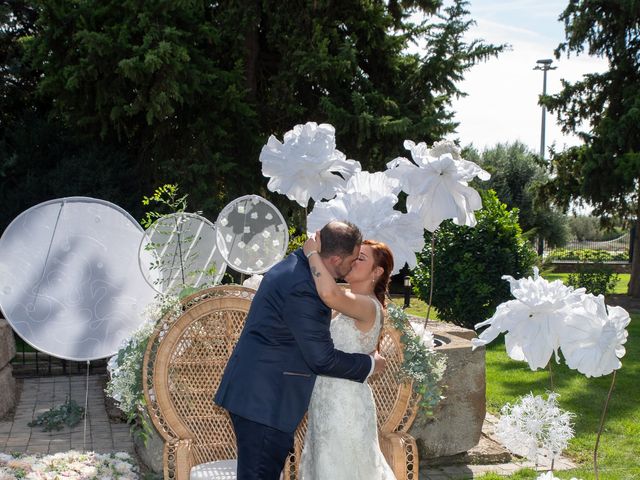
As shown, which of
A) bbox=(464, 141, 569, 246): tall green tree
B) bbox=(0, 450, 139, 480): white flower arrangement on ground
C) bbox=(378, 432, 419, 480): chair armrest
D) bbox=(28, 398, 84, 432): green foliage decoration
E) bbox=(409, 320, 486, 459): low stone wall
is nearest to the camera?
bbox=(378, 432, 419, 480): chair armrest

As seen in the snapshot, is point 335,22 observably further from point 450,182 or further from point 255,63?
point 450,182

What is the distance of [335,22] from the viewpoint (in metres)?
12.7

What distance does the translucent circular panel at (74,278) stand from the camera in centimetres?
580

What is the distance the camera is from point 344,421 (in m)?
3.65

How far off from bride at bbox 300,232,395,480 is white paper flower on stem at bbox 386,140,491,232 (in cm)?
61

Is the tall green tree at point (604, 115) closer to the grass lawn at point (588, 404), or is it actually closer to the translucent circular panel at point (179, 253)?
the grass lawn at point (588, 404)

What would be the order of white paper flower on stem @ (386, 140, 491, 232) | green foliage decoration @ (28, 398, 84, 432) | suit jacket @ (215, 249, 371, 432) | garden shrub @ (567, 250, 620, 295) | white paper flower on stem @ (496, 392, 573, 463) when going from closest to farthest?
suit jacket @ (215, 249, 371, 432) → white paper flower on stem @ (496, 392, 573, 463) → white paper flower on stem @ (386, 140, 491, 232) → green foliage decoration @ (28, 398, 84, 432) → garden shrub @ (567, 250, 620, 295)

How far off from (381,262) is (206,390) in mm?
1419

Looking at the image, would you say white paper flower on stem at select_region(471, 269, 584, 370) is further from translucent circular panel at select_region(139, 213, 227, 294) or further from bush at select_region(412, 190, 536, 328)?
bush at select_region(412, 190, 536, 328)

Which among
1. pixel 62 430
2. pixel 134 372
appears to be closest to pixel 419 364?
pixel 134 372

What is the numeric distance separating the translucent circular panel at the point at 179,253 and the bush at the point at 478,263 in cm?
578

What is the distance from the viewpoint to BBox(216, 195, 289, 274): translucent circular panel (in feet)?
18.4

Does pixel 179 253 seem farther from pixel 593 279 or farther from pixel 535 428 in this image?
pixel 593 279

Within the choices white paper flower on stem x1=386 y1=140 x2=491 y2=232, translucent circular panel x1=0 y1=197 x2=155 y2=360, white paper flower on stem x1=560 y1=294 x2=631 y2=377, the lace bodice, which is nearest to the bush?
translucent circular panel x1=0 y1=197 x2=155 y2=360
